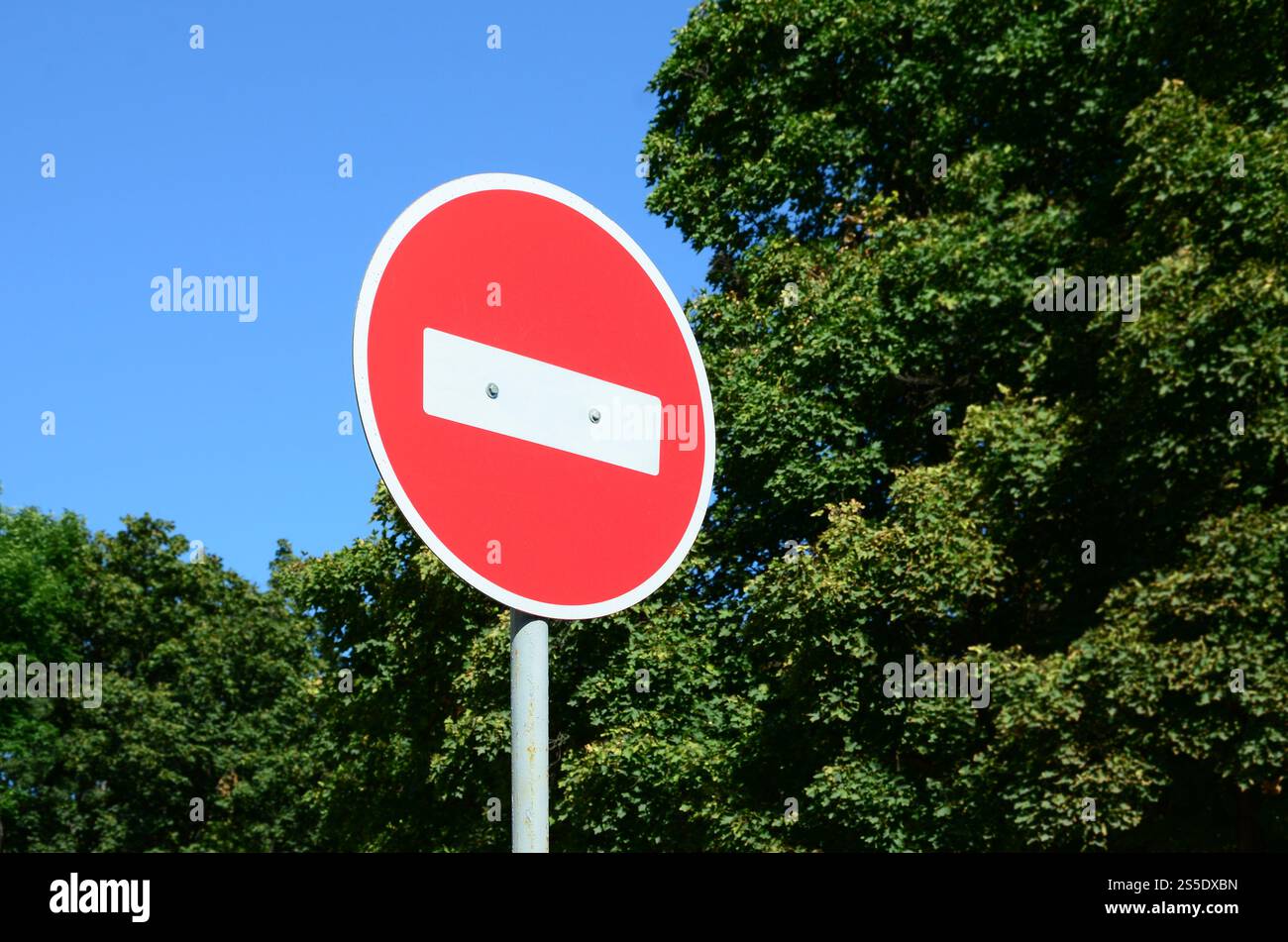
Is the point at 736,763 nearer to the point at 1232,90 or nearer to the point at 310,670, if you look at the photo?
the point at 1232,90

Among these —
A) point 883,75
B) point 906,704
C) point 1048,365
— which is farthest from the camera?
point 883,75

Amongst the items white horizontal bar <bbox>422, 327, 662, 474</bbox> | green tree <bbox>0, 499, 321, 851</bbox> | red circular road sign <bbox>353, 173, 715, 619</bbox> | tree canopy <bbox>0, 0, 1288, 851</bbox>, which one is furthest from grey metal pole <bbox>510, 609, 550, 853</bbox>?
green tree <bbox>0, 499, 321, 851</bbox>

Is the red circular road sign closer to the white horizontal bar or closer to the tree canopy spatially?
the white horizontal bar

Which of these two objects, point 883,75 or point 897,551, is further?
point 883,75

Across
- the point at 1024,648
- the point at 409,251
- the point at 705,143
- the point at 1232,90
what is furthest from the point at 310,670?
the point at 409,251

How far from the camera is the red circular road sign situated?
240 cm

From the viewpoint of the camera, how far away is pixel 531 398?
8.38 feet

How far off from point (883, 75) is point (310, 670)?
31.8 m

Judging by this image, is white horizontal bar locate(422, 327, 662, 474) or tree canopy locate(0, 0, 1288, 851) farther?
tree canopy locate(0, 0, 1288, 851)

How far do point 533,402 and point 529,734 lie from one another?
2.02 feet

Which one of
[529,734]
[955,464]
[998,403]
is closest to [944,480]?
[955,464]

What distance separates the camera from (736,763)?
1608cm

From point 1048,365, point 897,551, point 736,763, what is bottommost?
point 736,763
